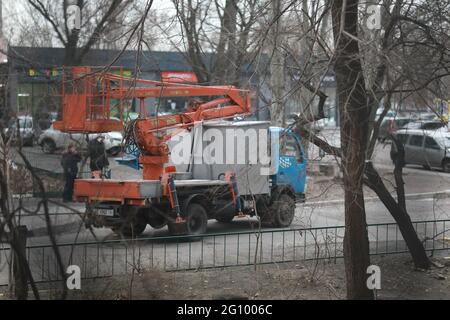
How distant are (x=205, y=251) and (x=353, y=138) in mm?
3870

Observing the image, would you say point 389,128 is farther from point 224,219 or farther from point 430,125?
point 430,125

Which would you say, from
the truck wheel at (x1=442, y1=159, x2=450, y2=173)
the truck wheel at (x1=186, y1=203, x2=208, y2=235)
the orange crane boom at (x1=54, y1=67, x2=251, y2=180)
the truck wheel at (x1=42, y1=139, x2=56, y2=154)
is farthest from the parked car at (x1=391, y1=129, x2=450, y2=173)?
the truck wheel at (x1=42, y1=139, x2=56, y2=154)

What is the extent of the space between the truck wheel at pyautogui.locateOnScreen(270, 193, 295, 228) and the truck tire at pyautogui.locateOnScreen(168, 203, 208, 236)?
141 cm

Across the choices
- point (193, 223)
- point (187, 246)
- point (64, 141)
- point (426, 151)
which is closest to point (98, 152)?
point (187, 246)

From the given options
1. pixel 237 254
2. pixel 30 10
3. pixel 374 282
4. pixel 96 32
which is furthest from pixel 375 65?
pixel 30 10

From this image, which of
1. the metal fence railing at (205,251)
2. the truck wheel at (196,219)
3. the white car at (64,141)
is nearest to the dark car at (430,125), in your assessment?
the metal fence railing at (205,251)

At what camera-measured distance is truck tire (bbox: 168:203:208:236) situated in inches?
513

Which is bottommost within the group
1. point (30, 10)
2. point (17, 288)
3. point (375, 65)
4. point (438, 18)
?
point (17, 288)

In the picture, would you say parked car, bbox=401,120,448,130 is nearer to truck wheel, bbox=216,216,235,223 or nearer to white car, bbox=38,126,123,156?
truck wheel, bbox=216,216,235,223

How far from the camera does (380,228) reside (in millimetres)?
12250

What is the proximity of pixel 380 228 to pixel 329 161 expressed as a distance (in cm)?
367

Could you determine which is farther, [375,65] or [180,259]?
[180,259]

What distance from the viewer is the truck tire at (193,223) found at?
13.0 meters
